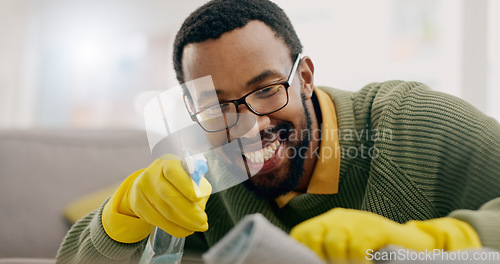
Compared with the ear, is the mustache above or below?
below

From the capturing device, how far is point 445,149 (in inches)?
18.6

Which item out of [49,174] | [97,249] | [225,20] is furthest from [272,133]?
[49,174]

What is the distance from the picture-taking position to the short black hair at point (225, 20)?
0.45 meters

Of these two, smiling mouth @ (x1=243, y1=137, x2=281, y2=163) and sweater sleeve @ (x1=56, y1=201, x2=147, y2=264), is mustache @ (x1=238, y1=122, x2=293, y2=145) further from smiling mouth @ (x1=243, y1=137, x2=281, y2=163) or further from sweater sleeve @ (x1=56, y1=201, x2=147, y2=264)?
sweater sleeve @ (x1=56, y1=201, x2=147, y2=264)

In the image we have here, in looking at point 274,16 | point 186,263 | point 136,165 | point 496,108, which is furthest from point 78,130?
point 496,108

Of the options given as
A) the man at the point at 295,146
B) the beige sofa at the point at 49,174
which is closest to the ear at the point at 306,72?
the man at the point at 295,146

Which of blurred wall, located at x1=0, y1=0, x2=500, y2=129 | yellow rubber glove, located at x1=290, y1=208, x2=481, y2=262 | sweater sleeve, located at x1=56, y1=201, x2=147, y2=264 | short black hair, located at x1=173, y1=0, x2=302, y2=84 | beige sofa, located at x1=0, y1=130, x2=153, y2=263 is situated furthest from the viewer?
beige sofa, located at x1=0, y1=130, x2=153, y2=263

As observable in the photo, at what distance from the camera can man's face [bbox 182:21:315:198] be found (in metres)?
0.45

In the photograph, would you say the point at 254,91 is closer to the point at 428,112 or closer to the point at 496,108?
the point at 428,112

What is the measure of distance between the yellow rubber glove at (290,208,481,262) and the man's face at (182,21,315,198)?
194mm

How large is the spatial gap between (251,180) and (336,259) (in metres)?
0.28

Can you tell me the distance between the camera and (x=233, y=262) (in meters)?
0.25

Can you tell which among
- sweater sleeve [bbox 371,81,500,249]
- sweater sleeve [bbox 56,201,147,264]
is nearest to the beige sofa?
sweater sleeve [bbox 56,201,147,264]

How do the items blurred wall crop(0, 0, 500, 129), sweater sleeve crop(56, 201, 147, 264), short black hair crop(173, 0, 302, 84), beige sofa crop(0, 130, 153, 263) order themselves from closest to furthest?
short black hair crop(173, 0, 302, 84), sweater sleeve crop(56, 201, 147, 264), blurred wall crop(0, 0, 500, 129), beige sofa crop(0, 130, 153, 263)
